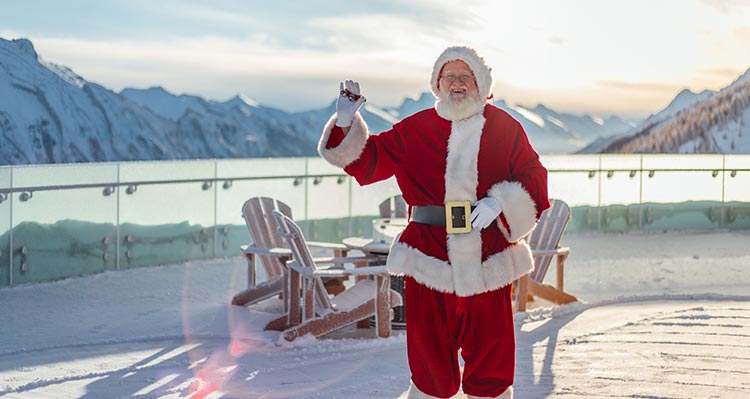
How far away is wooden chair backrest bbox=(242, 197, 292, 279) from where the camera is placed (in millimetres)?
7492

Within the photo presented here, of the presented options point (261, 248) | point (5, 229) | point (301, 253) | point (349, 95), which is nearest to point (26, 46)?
point (5, 229)

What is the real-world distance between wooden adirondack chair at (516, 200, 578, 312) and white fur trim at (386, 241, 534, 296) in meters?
3.56

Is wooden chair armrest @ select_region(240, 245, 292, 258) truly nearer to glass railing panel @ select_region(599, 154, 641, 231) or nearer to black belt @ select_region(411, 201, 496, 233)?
black belt @ select_region(411, 201, 496, 233)

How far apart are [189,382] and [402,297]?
1.87 metres

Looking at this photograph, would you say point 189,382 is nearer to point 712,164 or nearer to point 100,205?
point 100,205

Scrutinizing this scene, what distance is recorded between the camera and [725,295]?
7.42 metres

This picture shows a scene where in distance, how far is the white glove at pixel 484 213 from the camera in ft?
10.7

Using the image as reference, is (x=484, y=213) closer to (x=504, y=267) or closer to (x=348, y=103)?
(x=504, y=267)

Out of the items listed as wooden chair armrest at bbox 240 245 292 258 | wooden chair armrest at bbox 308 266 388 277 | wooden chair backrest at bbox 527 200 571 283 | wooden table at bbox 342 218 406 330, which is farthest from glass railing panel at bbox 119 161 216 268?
wooden chair armrest at bbox 308 266 388 277

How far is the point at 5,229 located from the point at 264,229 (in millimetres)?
2619

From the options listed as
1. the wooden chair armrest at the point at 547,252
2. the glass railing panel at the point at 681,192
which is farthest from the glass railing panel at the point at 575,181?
the wooden chair armrest at the point at 547,252

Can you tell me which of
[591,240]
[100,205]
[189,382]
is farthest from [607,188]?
[189,382]

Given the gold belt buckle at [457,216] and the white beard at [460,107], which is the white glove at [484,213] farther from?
the white beard at [460,107]

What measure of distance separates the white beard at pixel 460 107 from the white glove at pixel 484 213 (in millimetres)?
327
